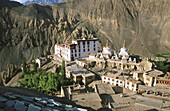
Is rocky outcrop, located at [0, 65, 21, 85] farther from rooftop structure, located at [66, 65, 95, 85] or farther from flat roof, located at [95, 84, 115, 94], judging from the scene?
flat roof, located at [95, 84, 115, 94]

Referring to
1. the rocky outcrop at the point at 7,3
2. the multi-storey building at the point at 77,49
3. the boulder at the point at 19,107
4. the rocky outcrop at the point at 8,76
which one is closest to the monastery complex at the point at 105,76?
the multi-storey building at the point at 77,49

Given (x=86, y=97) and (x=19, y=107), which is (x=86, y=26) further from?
(x=19, y=107)

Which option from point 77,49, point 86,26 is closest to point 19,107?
point 77,49

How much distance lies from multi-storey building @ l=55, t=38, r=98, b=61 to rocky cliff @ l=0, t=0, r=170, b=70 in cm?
2560

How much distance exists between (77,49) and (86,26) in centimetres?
4178

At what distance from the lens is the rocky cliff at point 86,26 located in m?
66.9

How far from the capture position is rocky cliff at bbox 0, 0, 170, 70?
66863 mm

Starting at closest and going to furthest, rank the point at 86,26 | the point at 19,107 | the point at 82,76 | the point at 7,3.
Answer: the point at 19,107, the point at 82,76, the point at 86,26, the point at 7,3

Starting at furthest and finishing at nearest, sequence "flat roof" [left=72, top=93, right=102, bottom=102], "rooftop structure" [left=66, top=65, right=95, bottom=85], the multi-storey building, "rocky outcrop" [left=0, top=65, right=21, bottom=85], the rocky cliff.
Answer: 1. the rocky cliff
2. "rocky outcrop" [left=0, top=65, right=21, bottom=85]
3. the multi-storey building
4. "rooftop structure" [left=66, top=65, right=95, bottom=85]
5. "flat roof" [left=72, top=93, right=102, bottom=102]

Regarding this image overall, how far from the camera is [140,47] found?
2689 inches

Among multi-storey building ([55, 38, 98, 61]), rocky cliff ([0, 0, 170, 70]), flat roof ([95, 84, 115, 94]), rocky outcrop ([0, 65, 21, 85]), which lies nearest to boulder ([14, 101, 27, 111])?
flat roof ([95, 84, 115, 94])

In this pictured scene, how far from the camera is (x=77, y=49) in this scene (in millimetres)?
44031

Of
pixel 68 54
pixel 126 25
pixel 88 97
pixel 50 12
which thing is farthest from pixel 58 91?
pixel 50 12

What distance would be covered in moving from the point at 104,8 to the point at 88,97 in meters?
74.5
